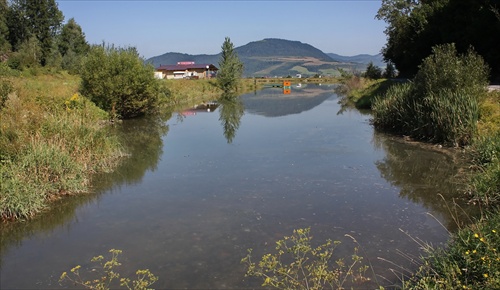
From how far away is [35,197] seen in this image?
9.62 metres

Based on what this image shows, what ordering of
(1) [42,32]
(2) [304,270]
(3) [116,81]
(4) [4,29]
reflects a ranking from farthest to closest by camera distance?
(1) [42,32] < (4) [4,29] < (3) [116,81] < (2) [304,270]

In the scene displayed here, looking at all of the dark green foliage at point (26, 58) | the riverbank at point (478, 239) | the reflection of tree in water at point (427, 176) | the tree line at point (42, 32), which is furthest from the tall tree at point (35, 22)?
the riverbank at point (478, 239)

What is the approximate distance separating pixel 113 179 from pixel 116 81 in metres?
13.9

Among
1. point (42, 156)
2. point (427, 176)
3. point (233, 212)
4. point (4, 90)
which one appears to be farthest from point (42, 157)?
point (427, 176)

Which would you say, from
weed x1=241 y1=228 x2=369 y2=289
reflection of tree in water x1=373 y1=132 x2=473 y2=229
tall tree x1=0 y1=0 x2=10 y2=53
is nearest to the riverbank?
reflection of tree in water x1=373 y1=132 x2=473 y2=229

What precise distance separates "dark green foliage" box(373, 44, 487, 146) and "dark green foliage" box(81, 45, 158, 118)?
15848 millimetres

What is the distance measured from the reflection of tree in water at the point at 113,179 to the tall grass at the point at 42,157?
0.91 ft

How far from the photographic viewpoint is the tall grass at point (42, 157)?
9367 mm

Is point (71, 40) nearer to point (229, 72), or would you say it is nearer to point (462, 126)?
point (229, 72)

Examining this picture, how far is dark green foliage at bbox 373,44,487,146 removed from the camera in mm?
15484

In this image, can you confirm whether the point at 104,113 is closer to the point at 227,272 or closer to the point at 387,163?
the point at 387,163

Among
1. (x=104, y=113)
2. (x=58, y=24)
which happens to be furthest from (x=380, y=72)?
(x=58, y=24)

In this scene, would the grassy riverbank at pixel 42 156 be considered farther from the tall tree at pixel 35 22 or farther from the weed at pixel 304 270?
the tall tree at pixel 35 22

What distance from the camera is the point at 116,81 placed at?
25.2 metres
